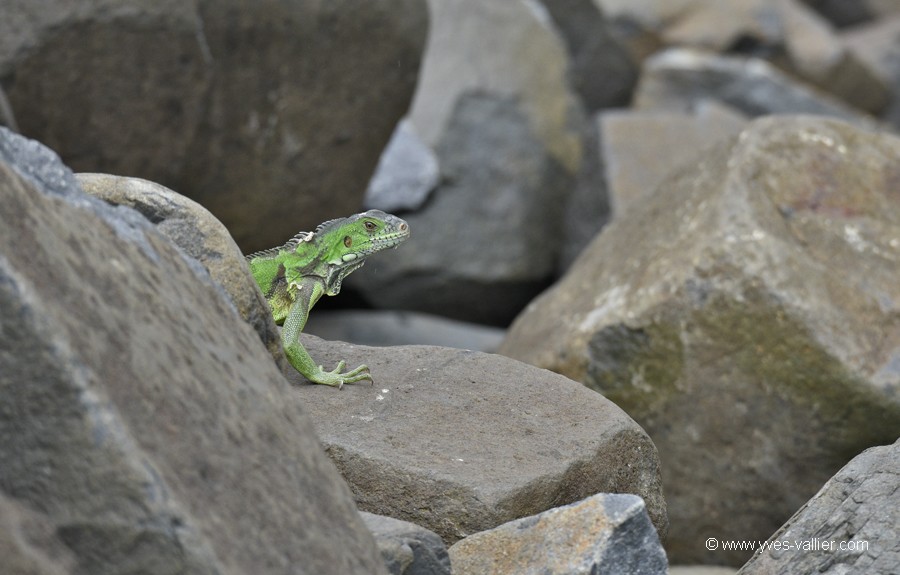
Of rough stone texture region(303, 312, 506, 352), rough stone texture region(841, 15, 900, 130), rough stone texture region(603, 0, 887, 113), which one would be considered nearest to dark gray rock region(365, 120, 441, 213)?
rough stone texture region(303, 312, 506, 352)

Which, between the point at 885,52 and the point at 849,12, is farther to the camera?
the point at 849,12

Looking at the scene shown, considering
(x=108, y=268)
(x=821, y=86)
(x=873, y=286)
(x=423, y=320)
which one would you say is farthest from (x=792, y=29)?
(x=108, y=268)

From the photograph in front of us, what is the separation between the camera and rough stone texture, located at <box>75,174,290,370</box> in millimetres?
4684

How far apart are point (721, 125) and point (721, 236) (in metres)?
5.60

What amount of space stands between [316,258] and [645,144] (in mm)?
6387

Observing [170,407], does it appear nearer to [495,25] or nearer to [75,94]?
[75,94]

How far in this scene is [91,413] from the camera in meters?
2.81

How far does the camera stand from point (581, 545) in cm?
398

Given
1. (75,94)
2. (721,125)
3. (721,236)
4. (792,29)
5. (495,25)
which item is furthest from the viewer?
(792,29)

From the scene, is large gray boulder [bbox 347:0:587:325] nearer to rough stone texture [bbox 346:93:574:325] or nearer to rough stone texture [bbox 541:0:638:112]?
rough stone texture [bbox 346:93:574:325]

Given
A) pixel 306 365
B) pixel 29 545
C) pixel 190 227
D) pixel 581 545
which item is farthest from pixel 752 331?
pixel 29 545

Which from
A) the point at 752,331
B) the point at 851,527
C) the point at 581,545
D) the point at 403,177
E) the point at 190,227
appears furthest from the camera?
the point at 403,177

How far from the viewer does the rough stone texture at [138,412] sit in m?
2.80

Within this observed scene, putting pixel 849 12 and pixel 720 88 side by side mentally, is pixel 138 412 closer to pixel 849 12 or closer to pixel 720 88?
pixel 720 88
